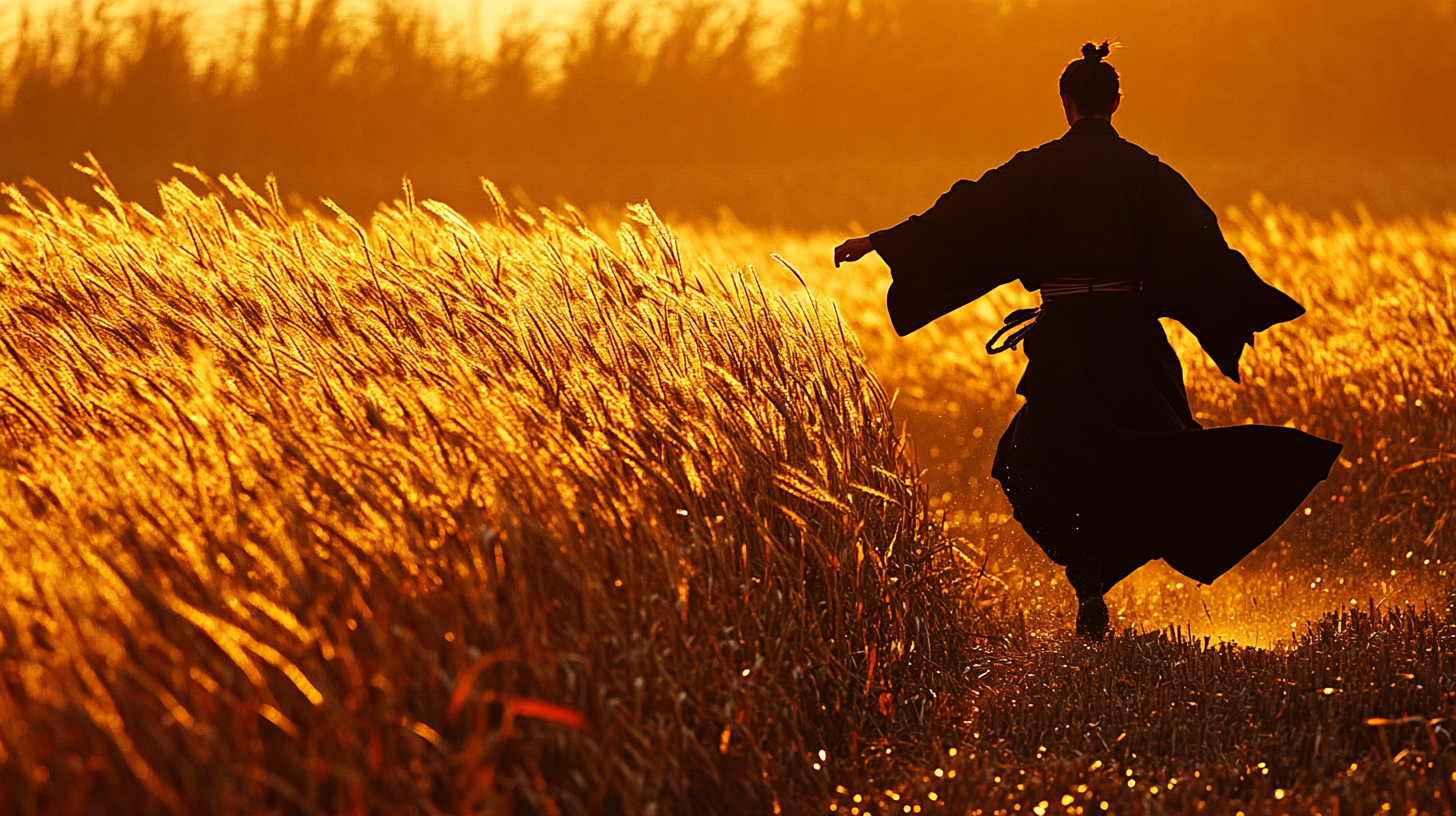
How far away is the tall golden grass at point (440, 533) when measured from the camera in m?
1.99

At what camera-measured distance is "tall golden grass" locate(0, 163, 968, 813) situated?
1988 mm

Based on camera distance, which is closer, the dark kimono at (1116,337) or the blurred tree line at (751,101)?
the dark kimono at (1116,337)

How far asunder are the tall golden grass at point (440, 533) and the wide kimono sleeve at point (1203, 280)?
77 centimetres

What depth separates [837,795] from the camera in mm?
2697

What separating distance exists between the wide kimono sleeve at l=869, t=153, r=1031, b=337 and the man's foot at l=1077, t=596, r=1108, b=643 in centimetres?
82

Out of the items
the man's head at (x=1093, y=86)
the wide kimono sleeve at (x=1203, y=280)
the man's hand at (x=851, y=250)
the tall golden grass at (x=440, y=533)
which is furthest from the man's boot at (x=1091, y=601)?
the man's head at (x=1093, y=86)

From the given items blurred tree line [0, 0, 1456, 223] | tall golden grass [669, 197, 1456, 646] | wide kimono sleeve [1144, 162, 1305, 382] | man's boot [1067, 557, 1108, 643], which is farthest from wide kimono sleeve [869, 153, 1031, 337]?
blurred tree line [0, 0, 1456, 223]

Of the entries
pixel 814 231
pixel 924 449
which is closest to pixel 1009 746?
pixel 924 449

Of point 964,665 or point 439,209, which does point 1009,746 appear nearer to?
point 964,665

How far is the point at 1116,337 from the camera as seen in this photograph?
12.0 ft

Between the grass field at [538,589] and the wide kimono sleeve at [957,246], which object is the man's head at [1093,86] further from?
the grass field at [538,589]

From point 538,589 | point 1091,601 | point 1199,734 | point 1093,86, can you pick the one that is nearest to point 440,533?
point 538,589

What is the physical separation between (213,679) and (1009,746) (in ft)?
4.99

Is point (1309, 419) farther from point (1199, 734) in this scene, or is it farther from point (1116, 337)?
point (1199, 734)
